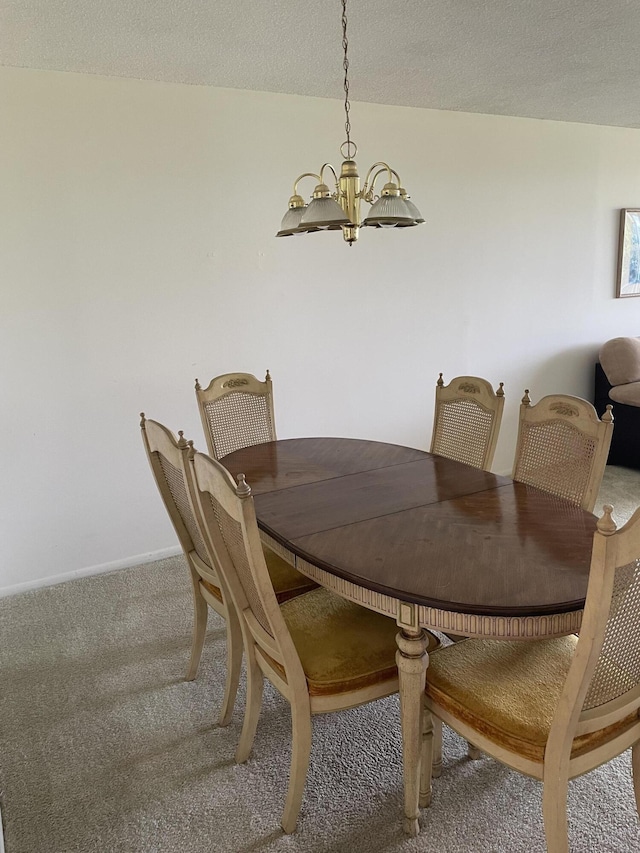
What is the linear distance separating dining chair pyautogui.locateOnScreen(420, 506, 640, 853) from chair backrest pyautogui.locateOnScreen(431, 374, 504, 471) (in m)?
1.09

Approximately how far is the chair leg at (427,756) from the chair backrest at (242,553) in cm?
38

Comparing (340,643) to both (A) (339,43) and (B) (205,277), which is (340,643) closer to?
(B) (205,277)

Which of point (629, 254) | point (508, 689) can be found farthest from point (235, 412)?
point (629, 254)

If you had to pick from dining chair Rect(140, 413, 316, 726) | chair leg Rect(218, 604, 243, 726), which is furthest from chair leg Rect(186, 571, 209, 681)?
chair leg Rect(218, 604, 243, 726)

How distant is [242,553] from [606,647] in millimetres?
877

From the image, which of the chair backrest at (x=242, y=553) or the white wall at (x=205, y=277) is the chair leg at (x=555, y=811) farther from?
the white wall at (x=205, y=277)

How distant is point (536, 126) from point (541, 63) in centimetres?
125

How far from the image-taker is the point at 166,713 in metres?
2.20

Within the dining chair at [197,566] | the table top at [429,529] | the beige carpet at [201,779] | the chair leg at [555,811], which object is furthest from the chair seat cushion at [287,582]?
the chair leg at [555,811]

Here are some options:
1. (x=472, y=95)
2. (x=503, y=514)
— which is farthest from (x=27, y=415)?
(x=472, y=95)

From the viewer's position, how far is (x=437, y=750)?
1860mm

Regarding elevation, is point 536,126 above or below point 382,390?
above

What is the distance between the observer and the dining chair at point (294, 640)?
5.12ft

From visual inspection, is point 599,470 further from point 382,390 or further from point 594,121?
point 594,121
